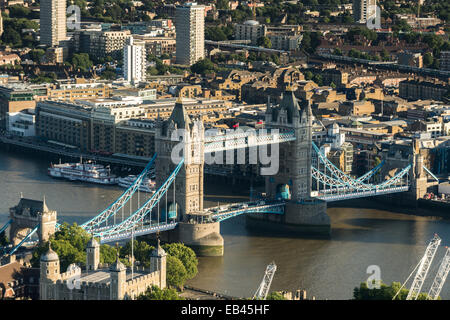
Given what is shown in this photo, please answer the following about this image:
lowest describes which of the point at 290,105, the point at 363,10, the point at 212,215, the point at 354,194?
the point at 354,194

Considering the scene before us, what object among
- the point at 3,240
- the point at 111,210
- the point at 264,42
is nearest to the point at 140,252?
the point at 3,240

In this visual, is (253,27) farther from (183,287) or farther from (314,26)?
(183,287)

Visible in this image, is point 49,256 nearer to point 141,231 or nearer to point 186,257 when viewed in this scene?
point 186,257

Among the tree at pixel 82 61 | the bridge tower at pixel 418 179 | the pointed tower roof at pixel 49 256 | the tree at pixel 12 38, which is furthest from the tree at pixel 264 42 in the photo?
the pointed tower roof at pixel 49 256

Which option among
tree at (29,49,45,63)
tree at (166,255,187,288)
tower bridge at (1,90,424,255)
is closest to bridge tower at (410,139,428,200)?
tower bridge at (1,90,424,255)

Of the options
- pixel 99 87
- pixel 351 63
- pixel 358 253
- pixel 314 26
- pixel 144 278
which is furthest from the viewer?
pixel 314 26

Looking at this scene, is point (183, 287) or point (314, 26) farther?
point (314, 26)

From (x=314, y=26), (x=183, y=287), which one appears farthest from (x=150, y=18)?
(x=183, y=287)
